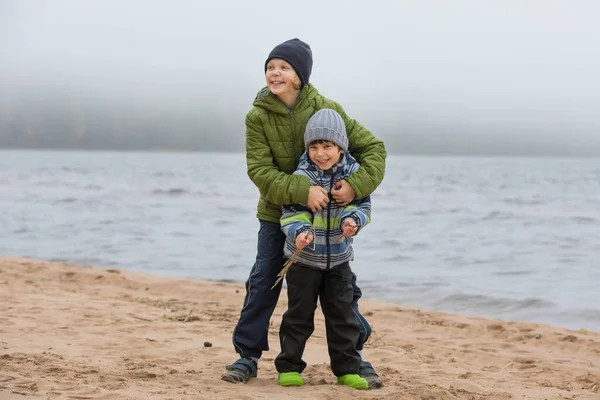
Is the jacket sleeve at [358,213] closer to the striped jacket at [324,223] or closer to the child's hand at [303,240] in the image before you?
the striped jacket at [324,223]

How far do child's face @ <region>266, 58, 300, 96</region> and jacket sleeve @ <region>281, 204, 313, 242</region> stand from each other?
0.59 meters

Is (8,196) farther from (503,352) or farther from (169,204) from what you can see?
(503,352)

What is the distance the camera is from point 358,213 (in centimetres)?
346

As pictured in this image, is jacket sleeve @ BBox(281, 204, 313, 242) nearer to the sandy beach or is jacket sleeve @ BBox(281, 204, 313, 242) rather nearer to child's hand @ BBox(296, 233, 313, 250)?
child's hand @ BBox(296, 233, 313, 250)

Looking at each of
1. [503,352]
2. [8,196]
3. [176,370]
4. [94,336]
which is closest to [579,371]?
[503,352]

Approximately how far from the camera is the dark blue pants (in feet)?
12.3

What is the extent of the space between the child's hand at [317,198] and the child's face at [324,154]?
14 cm

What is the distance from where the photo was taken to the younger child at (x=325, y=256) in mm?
3449

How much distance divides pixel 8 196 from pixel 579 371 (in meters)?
21.0

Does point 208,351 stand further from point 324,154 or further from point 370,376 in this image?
point 324,154

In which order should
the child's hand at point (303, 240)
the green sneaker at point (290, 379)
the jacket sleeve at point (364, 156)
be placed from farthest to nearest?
the green sneaker at point (290, 379), the jacket sleeve at point (364, 156), the child's hand at point (303, 240)

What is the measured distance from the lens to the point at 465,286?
8.88 m

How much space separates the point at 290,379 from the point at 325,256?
724mm

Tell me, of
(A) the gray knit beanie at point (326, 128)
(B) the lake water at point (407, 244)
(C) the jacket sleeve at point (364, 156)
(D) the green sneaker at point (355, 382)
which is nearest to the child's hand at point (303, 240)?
(C) the jacket sleeve at point (364, 156)
